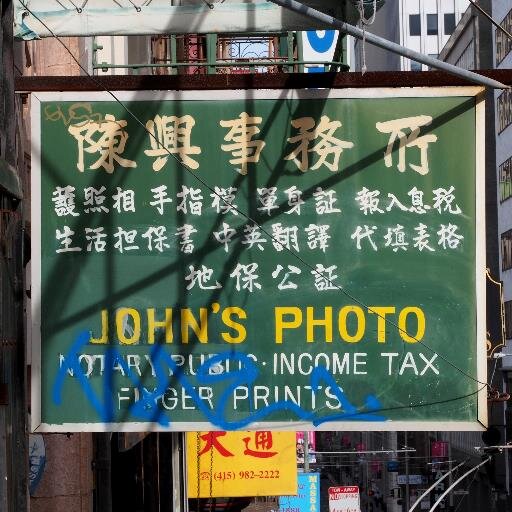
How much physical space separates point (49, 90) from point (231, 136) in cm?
135

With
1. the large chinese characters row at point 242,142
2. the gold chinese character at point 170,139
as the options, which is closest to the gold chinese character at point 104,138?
the large chinese characters row at point 242,142

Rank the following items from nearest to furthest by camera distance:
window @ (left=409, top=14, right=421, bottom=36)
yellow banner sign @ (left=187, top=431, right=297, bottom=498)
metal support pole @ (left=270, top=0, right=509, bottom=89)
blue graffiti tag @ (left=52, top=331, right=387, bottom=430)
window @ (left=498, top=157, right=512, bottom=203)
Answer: metal support pole @ (left=270, top=0, right=509, bottom=89) → blue graffiti tag @ (left=52, top=331, right=387, bottom=430) → yellow banner sign @ (left=187, top=431, right=297, bottom=498) → window @ (left=498, top=157, right=512, bottom=203) → window @ (left=409, top=14, right=421, bottom=36)

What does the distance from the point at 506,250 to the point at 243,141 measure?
59.1 metres

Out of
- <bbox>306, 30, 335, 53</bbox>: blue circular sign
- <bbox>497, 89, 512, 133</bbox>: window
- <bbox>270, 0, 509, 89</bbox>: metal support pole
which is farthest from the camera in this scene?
<bbox>497, 89, 512, 133</bbox>: window

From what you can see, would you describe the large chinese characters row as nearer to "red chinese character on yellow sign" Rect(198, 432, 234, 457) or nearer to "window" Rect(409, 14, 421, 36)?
"red chinese character on yellow sign" Rect(198, 432, 234, 457)

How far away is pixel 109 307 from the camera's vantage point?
8.48m

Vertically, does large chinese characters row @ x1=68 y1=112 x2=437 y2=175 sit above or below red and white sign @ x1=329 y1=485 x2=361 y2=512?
above

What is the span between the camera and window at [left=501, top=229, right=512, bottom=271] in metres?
→ 64.8

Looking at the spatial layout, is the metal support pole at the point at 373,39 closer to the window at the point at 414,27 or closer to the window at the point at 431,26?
the window at the point at 414,27

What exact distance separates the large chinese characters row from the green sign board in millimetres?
11

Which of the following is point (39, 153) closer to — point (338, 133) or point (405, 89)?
point (338, 133)

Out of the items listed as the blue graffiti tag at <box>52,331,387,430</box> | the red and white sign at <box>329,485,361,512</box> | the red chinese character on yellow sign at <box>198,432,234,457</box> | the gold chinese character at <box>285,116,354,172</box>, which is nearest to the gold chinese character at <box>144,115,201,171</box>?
the gold chinese character at <box>285,116,354,172</box>

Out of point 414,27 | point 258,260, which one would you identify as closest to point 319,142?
point 258,260

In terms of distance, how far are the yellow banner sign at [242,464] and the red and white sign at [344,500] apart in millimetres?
21097
